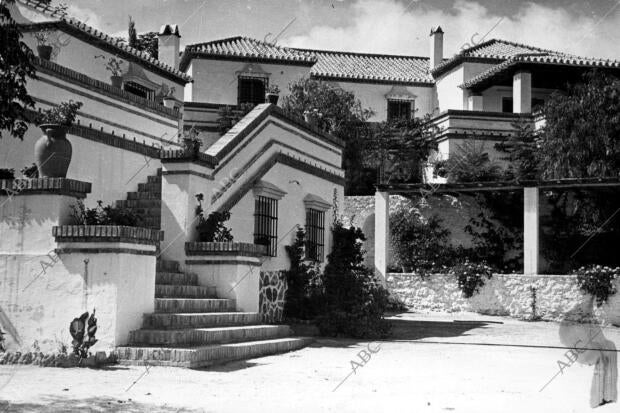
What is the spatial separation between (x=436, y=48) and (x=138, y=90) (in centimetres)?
2172

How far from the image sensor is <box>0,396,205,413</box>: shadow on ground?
6.45 meters

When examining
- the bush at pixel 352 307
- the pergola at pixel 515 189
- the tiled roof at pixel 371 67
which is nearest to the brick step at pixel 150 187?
the bush at pixel 352 307

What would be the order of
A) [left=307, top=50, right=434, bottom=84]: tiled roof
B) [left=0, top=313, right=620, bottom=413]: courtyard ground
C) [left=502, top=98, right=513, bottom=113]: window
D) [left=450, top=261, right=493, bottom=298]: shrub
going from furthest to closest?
[left=307, top=50, right=434, bottom=84]: tiled roof
[left=502, top=98, right=513, bottom=113]: window
[left=450, top=261, right=493, bottom=298]: shrub
[left=0, top=313, right=620, bottom=413]: courtyard ground

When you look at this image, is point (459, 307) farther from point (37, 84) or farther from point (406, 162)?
point (37, 84)

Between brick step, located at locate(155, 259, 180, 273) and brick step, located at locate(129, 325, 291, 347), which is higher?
brick step, located at locate(155, 259, 180, 273)

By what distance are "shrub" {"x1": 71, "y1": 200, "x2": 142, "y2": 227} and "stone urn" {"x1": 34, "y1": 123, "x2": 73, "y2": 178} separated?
1.63 feet

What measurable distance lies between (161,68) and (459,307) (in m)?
11.8

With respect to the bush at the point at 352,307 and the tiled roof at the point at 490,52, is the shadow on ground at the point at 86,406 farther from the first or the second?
the tiled roof at the point at 490,52

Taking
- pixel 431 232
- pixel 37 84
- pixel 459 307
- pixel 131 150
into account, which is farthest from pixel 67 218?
pixel 431 232

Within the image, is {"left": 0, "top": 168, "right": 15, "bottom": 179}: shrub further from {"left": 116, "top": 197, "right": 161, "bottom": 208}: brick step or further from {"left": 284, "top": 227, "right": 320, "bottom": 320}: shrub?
{"left": 284, "top": 227, "right": 320, "bottom": 320}: shrub

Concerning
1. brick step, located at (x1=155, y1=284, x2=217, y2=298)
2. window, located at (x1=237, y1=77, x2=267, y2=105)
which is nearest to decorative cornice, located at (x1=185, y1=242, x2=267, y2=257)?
brick step, located at (x1=155, y1=284, x2=217, y2=298)

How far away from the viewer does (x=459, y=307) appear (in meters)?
22.3

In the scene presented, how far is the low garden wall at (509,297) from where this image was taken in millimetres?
20781

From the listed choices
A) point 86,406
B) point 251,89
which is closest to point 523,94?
point 251,89
